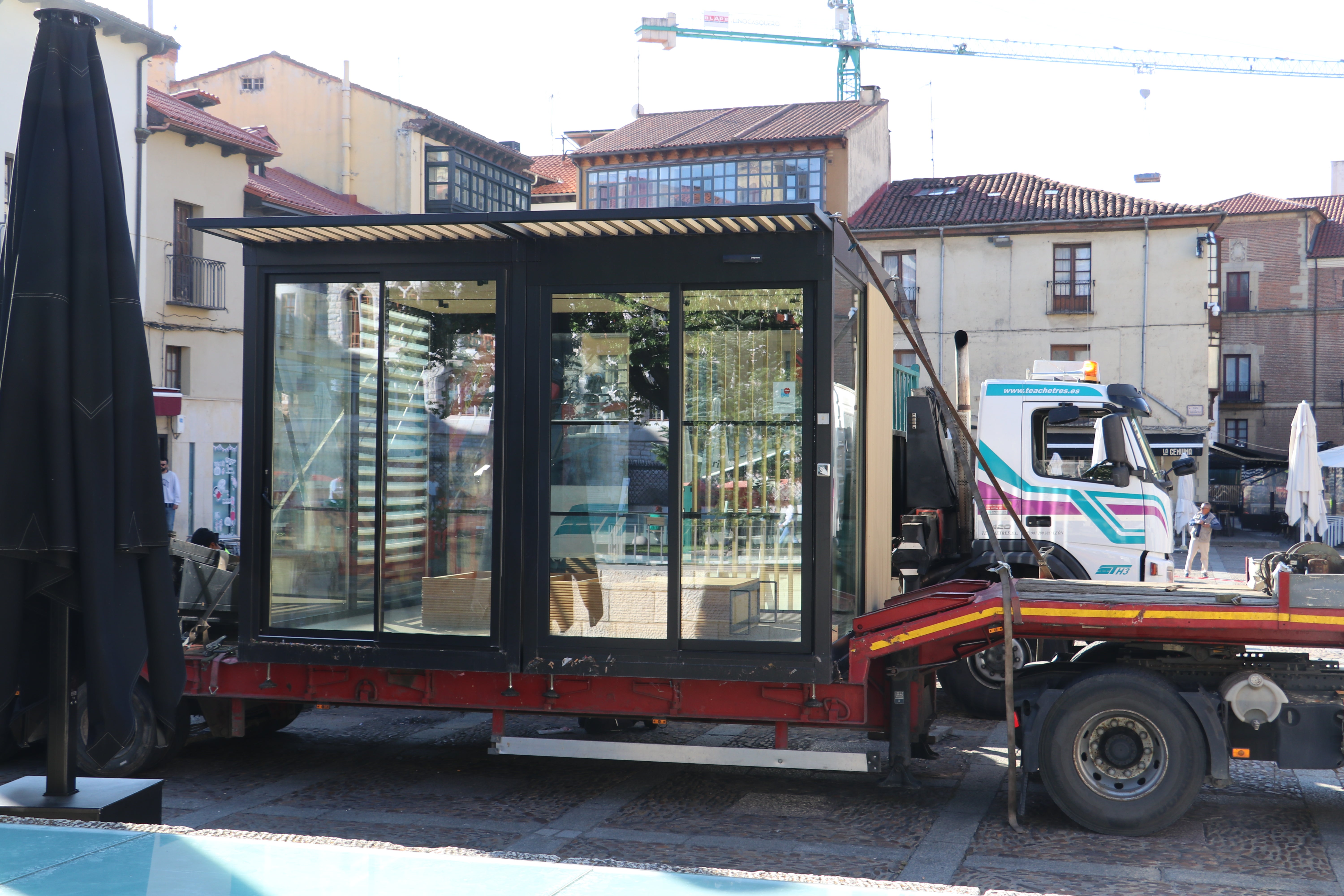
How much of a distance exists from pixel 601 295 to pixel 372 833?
315cm

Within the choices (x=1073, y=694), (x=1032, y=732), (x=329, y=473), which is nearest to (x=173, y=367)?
(x=329, y=473)

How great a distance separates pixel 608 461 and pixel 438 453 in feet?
3.45

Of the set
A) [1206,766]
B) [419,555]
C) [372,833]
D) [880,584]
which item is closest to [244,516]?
[419,555]

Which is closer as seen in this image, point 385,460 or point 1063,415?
point 385,460

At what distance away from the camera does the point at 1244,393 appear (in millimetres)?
52969

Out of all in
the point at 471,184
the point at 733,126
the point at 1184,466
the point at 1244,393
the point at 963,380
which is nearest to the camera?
the point at 963,380

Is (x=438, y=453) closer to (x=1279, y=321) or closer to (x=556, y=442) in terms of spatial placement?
(x=556, y=442)

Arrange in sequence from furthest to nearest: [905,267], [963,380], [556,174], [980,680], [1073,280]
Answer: [556,174], [905,267], [1073,280], [963,380], [980,680]

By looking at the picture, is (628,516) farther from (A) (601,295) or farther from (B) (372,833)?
(B) (372,833)

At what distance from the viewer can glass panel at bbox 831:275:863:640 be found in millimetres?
6645

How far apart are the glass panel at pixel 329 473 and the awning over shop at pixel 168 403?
46.4ft

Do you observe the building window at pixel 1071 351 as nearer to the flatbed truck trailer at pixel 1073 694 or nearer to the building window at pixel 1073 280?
the building window at pixel 1073 280

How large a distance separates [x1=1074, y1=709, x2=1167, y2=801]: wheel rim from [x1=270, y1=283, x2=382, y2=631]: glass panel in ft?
13.2

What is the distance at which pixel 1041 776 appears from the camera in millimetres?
6238
